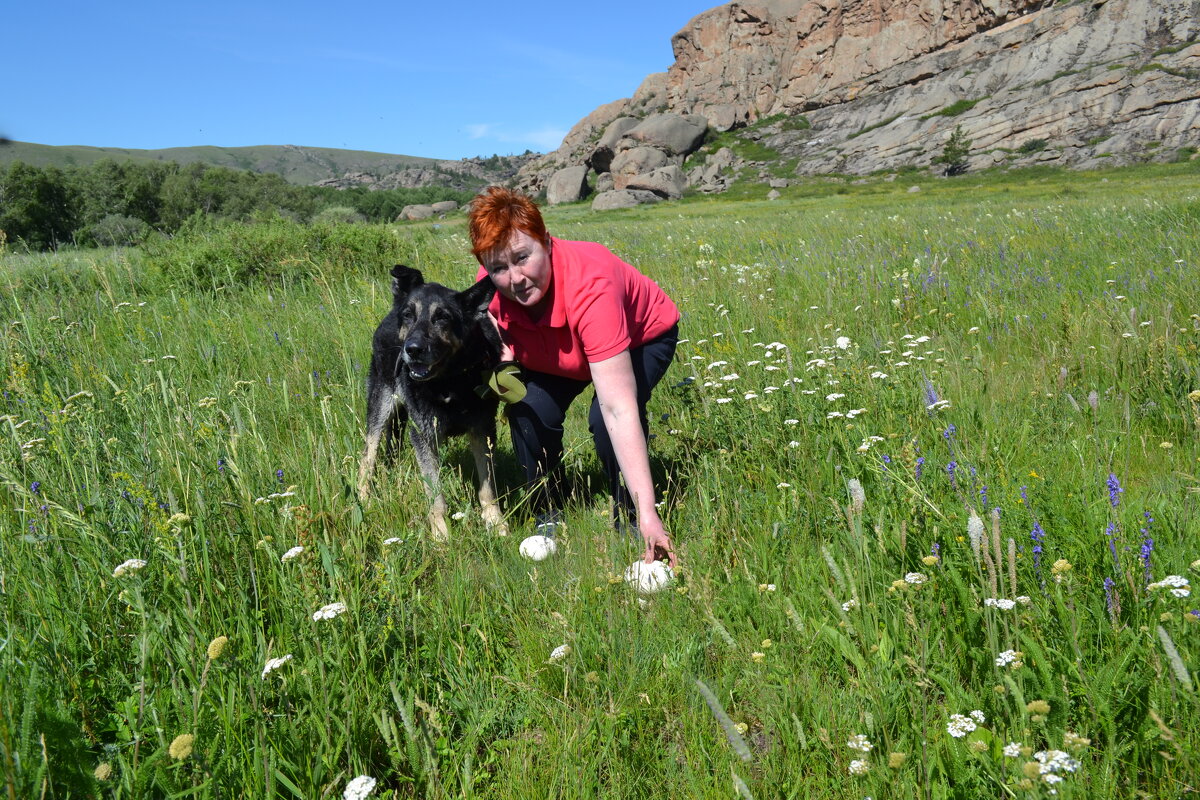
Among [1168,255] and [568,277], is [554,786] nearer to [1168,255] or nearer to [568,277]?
[568,277]

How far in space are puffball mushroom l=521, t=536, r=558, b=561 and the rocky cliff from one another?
45.0 meters

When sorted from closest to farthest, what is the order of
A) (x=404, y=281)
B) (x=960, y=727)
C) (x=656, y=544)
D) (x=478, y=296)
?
(x=960, y=727), (x=656, y=544), (x=478, y=296), (x=404, y=281)

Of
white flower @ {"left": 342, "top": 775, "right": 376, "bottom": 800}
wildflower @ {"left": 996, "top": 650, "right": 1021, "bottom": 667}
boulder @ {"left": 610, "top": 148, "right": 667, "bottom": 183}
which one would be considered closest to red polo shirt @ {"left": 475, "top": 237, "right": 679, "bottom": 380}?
wildflower @ {"left": 996, "top": 650, "right": 1021, "bottom": 667}

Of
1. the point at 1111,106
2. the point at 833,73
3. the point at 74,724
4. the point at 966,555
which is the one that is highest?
the point at 833,73

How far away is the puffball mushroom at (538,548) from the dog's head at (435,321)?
129 cm

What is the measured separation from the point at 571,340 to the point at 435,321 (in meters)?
0.98

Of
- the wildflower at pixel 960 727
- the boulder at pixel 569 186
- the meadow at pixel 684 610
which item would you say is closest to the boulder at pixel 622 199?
the boulder at pixel 569 186

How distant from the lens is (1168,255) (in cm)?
645

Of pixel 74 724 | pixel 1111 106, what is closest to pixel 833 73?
pixel 1111 106

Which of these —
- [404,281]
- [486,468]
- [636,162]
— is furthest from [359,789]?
[636,162]

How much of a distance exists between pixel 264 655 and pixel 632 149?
9509 centimetres

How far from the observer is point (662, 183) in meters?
78.6

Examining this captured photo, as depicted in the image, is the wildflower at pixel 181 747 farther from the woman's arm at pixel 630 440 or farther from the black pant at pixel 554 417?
the black pant at pixel 554 417

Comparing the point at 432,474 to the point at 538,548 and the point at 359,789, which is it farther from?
the point at 359,789
